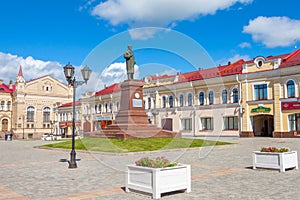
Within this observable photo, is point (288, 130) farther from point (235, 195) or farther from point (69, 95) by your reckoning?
point (69, 95)

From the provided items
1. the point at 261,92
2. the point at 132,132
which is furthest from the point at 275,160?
the point at 261,92

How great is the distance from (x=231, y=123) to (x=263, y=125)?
323 cm

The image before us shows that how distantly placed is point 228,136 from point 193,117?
569 centimetres

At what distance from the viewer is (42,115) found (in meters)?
66.0

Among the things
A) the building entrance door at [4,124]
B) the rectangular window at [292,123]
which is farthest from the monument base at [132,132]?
the building entrance door at [4,124]

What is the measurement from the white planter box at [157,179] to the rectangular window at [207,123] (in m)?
30.4

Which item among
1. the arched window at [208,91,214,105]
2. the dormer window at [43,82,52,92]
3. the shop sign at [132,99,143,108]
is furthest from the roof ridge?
the dormer window at [43,82,52,92]

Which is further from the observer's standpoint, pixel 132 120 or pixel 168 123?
pixel 168 123

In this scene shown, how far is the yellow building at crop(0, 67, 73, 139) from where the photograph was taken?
6266cm

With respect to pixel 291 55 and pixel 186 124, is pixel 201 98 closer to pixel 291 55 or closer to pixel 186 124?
pixel 186 124

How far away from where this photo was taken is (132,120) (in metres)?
22.9

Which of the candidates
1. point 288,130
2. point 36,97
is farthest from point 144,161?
point 36,97

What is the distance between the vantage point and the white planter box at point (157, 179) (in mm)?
6848

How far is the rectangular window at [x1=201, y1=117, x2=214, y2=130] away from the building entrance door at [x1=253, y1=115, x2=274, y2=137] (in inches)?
213
